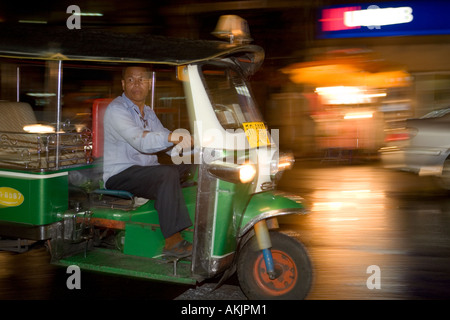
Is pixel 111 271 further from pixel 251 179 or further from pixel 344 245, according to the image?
pixel 344 245

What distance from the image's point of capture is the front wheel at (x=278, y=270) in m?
3.78

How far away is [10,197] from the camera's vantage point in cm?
425

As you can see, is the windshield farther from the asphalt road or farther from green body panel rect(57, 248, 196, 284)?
green body panel rect(57, 248, 196, 284)

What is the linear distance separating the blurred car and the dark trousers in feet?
19.7

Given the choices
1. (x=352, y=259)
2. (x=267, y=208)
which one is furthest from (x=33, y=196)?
(x=352, y=259)

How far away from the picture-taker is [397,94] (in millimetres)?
15195

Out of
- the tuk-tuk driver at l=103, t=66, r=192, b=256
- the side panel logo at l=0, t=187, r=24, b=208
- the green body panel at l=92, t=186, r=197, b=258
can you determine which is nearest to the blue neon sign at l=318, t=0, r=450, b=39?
the tuk-tuk driver at l=103, t=66, r=192, b=256

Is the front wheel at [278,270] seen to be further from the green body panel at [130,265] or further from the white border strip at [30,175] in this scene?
the white border strip at [30,175]

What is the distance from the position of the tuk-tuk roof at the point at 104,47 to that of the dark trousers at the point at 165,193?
37.4 inches

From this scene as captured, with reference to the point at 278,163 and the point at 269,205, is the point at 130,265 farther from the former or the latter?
the point at 278,163

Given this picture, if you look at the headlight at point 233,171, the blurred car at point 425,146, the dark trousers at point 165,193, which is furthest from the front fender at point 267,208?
the blurred car at point 425,146

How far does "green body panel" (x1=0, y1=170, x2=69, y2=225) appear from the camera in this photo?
414 cm

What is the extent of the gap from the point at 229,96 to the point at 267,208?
1.04m
